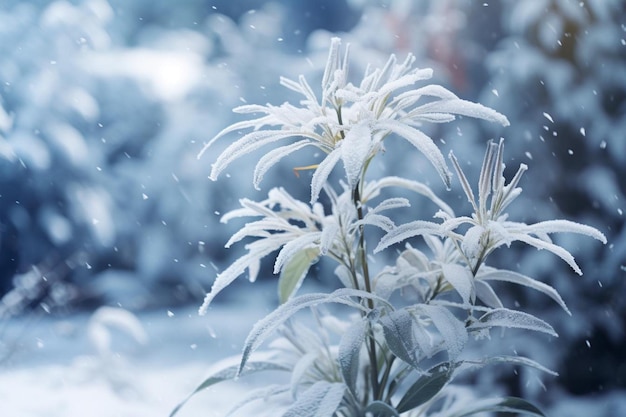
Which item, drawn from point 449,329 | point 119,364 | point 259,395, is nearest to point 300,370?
point 259,395

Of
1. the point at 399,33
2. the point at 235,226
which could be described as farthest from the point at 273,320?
the point at 399,33

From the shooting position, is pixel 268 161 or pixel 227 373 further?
pixel 227 373

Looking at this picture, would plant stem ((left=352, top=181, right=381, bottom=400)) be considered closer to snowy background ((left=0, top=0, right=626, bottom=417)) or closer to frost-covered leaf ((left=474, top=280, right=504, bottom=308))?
→ frost-covered leaf ((left=474, top=280, right=504, bottom=308))

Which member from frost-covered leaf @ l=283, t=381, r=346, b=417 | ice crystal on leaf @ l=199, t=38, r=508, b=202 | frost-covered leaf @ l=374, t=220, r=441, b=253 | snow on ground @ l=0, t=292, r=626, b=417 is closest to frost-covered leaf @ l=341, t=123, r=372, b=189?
ice crystal on leaf @ l=199, t=38, r=508, b=202

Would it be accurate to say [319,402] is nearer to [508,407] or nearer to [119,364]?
[508,407]

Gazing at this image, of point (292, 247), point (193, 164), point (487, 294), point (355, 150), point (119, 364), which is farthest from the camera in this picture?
point (193, 164)

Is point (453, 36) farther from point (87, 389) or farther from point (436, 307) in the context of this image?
point (87, 389)
